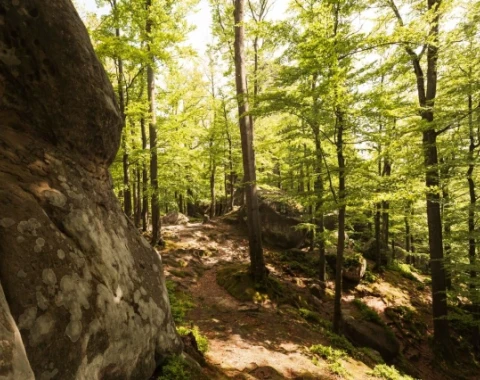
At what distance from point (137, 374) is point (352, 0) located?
963cm

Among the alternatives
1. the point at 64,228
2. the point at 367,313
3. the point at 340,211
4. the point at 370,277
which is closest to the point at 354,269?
the point at 370,277

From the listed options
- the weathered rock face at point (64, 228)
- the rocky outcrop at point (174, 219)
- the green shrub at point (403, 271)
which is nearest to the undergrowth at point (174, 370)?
the weathered rock face at point (64, 228)

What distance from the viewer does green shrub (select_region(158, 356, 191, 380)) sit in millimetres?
4093

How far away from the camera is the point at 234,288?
1046 centimetres

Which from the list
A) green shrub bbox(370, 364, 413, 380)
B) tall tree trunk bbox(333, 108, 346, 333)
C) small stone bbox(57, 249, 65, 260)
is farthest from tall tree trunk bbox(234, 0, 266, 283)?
small stone bbox(57, 249, 65, 260)

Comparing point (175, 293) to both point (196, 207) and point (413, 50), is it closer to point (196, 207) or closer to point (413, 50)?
point (413, 50)

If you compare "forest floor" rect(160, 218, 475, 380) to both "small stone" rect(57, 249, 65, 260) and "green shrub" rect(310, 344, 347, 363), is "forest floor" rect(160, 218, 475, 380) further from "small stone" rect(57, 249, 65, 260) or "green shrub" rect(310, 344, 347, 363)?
"small stone" rect(57, 249, 65, 260)

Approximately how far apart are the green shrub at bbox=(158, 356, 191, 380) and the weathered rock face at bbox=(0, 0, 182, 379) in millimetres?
175

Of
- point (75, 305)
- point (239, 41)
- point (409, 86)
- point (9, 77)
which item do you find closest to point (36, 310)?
point (75, 305)

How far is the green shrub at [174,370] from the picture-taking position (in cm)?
409

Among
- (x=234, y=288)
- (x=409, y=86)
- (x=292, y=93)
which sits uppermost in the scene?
(x=409, y=86)

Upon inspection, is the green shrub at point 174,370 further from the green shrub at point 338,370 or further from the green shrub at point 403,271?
the green shrub at point 403,271

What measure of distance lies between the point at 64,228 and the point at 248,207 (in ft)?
25.4

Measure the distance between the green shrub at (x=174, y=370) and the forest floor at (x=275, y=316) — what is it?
0.66m
